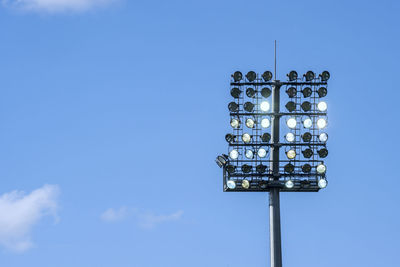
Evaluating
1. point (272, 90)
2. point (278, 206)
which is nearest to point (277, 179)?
point (278, 206)

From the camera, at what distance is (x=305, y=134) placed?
53.8 meters

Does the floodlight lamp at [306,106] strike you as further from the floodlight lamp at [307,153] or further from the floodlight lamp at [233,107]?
the floodlight lamp at [233,107]

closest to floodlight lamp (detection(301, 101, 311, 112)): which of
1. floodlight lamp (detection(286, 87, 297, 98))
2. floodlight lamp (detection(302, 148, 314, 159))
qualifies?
floodlight lamp (detection(286, 87, 297, 98))

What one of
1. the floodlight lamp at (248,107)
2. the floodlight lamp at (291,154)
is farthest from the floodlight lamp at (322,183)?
the floodlight lamp at (248,107)

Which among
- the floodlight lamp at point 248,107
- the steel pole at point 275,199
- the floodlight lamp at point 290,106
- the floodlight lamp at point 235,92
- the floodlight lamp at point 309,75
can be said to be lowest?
the steel pole at point 275,199

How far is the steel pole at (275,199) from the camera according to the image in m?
53.1

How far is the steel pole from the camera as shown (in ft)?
174

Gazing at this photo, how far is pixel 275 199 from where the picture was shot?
54031 mm

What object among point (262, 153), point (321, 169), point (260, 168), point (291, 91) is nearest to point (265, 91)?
point (291, 91)

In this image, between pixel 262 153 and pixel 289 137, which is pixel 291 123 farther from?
pixel 262 153

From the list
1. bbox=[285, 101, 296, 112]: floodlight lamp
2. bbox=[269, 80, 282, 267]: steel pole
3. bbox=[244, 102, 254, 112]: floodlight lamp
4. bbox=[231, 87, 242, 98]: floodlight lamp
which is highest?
bbox=[231, 87, 242, 98]: floodlight lamp

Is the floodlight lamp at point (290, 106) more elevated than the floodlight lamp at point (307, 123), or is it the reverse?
the floodlight lamp at point (290, 106)

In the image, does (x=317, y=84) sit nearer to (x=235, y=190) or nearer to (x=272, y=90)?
(x=272, y=90)

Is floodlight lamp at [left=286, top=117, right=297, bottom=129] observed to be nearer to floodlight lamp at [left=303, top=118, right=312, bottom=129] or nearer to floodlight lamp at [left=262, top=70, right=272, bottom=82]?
floodlight lamp at [left=303, top=118, right=312, bottom=129]
